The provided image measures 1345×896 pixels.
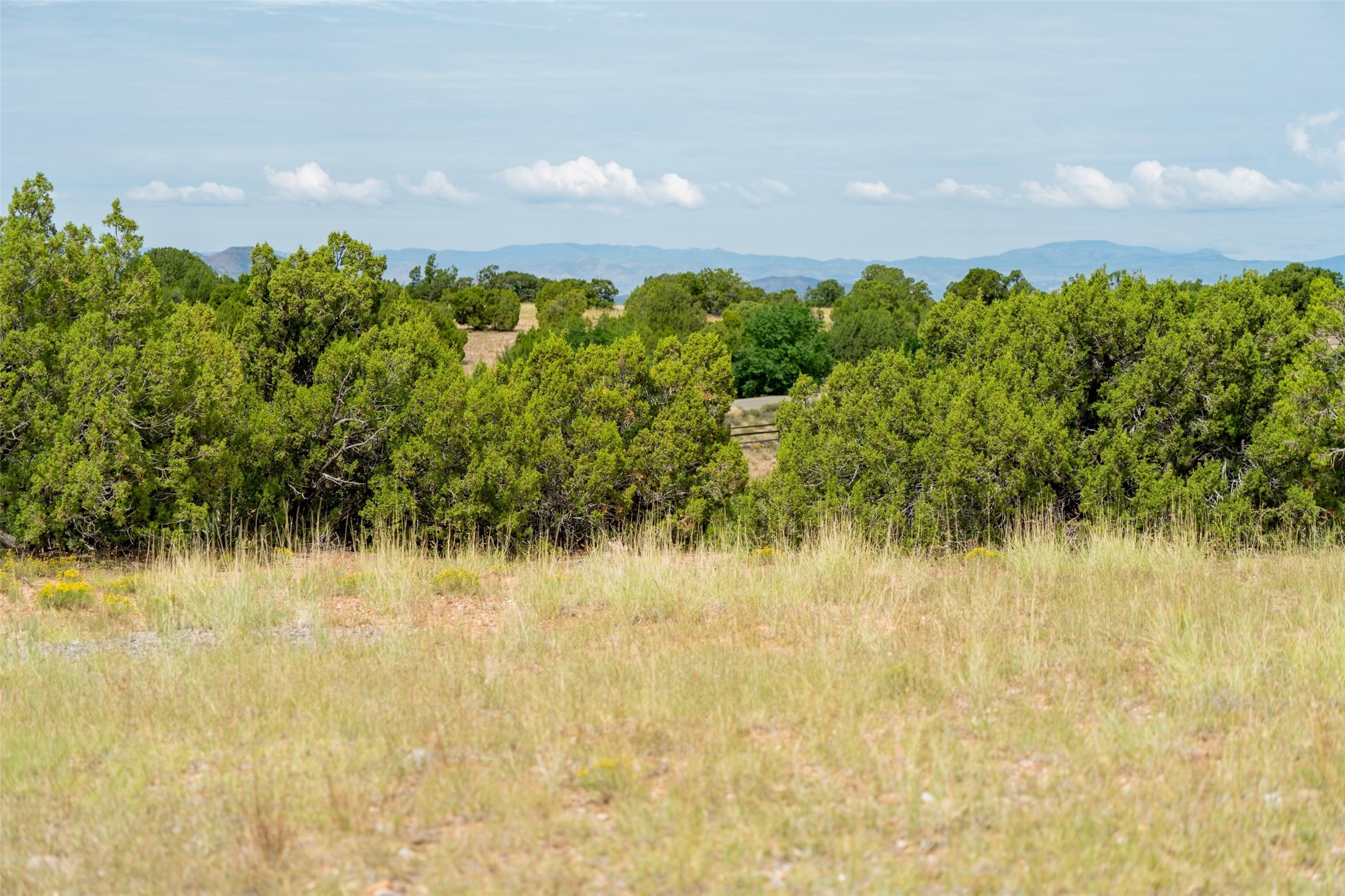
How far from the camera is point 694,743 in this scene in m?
4.71

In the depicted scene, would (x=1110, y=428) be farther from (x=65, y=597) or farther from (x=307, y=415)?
(x=65, y=597)

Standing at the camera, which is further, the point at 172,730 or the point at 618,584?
the point at 618,584

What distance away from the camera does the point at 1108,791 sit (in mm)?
4164

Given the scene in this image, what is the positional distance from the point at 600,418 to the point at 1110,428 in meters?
6.12

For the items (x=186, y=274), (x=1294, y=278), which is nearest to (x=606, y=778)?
(x=186, y=274)

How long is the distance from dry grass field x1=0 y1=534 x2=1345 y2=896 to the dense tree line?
118 inches

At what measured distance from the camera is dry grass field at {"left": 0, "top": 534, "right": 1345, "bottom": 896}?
3713 millimetres

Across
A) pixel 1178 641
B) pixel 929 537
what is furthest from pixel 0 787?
pixel 929 537

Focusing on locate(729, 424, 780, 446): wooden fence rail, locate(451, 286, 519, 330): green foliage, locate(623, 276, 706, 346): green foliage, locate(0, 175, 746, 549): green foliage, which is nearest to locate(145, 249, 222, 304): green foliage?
Result: locate(451, 286, 519, 330): green foliage

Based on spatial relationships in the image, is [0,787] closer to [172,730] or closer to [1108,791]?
[172,730]

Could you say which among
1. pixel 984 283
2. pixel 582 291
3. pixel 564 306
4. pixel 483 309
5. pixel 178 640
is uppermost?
pixel 582 291

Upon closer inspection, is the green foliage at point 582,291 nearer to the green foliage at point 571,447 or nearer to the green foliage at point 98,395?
the green foliage at point 571,447

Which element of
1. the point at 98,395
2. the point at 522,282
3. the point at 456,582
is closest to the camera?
the point at 456,582

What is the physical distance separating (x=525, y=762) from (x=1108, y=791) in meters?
2.36
